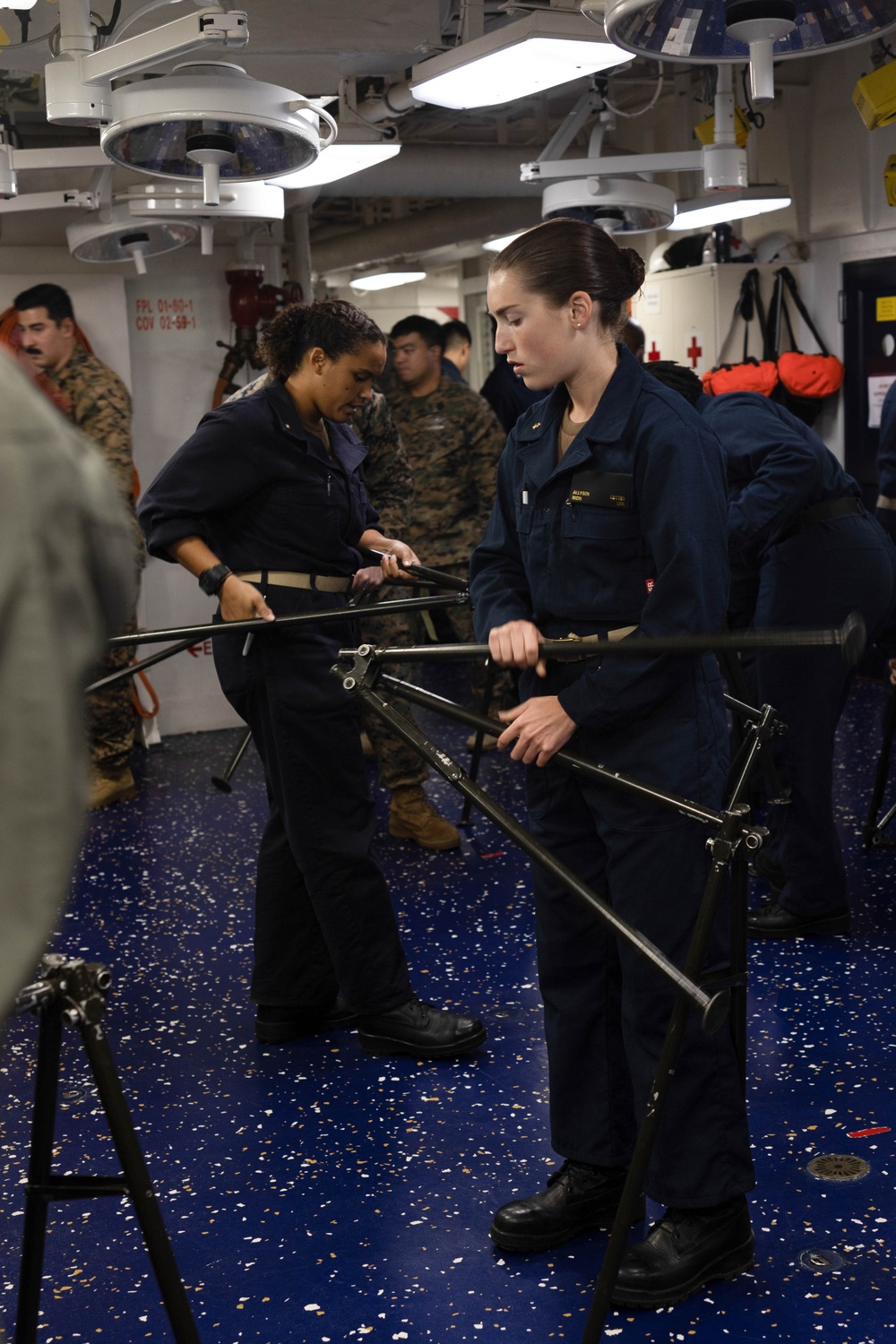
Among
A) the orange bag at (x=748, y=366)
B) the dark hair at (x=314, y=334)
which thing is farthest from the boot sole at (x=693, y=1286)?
the orange bag at (x=748, y=366)

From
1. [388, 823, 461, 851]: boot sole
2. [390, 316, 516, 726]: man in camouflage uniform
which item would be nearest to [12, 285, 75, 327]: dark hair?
[390, 316, 516, 726]: man in camouflage uniform

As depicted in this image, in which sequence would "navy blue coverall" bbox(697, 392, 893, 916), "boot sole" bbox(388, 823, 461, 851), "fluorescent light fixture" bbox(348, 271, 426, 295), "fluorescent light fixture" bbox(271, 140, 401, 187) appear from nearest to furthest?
"navy blue coverall" bbox(697, 392, 893, 916), "fluorescent light fixture" bbox(271, 140, 401, 187), "boot sole" bbox(388, 823, 461, 851), "fluorescent light fixture" bbox(348, 271, 426, 295)

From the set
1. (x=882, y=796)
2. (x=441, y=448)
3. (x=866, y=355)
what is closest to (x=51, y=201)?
(x=441, y=448)

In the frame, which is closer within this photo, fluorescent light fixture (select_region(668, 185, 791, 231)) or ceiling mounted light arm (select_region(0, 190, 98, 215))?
ceiling mounted light arm (select_region(0, 190, 98, 215))

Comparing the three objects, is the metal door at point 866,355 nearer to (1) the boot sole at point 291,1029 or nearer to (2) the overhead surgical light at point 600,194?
(2) the overhead surgical light at point 600,194

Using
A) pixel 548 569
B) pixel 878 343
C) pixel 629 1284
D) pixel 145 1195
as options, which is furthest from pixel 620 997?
pixel 878 343

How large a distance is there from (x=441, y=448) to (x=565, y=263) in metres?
3.73

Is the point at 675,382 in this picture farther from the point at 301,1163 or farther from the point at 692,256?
the point at 692,256

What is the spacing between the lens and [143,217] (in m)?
5.04

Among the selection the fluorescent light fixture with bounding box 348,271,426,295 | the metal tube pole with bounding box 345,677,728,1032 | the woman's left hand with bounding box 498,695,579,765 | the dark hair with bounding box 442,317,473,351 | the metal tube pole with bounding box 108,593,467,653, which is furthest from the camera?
the fluorescent light fixture with bounding box 348,271,426,295

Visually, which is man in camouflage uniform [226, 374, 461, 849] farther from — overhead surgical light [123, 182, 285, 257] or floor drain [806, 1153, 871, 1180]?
floor drain [806, 1153, 871, 1180]

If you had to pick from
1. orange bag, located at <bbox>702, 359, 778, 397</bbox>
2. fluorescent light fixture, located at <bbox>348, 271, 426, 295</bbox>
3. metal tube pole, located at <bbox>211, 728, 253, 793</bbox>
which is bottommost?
metal tube pole, located at <bbox>211, 728, 253, 793</bbox>

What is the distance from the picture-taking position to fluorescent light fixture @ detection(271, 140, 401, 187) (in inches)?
179

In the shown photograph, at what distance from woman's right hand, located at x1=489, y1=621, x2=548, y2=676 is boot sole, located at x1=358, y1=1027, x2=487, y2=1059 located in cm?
131
